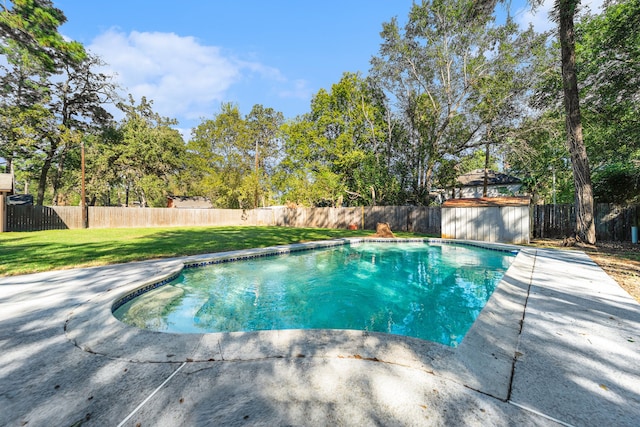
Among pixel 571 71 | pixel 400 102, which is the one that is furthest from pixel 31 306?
pixel 400 102

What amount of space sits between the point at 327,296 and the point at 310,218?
1609 centimetres

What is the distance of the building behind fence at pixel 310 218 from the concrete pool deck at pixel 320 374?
35.7ft

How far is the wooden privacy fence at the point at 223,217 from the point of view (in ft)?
49.3

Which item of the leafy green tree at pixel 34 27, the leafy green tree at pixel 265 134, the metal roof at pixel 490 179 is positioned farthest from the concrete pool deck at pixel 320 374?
the leafy green tree at pixel 265 134

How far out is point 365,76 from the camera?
2030 cm

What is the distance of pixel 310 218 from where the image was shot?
69.1ft

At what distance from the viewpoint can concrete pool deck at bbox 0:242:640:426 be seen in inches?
54.9

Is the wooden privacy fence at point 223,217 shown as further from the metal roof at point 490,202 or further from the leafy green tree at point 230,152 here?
the leafy green tree at point 230,152

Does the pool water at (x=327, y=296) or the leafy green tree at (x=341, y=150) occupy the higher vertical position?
the leafy green tree at (x=341, y=150)

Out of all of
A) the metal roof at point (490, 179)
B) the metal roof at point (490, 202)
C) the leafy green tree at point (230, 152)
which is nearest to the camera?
the metal roof at point (490, 202)

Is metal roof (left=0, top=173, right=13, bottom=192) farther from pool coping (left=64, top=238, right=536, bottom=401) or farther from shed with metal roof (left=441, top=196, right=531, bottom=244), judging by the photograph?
shed with metal roof (left=441, top=196, right=531, bottom=244)

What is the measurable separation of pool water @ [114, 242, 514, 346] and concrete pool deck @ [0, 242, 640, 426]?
0.94m

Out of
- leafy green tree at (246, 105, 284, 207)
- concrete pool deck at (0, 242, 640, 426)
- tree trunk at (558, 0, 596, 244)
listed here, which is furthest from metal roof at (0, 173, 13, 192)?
tree trunk at (558, 0, 596, 244)

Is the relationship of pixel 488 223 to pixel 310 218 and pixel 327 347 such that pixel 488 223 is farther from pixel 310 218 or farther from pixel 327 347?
pixel 310 218
